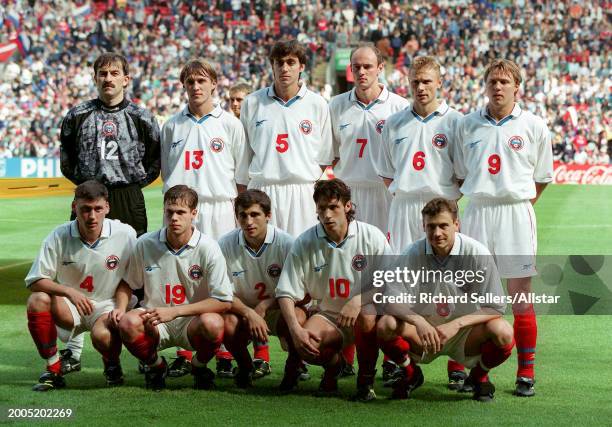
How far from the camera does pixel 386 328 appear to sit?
16.8 ft

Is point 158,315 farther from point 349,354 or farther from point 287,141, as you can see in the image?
point 287,141

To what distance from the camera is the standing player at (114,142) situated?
6293 mm

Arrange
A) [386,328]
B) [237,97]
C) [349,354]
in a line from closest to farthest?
[386,328]
[349,354]
[237,97]

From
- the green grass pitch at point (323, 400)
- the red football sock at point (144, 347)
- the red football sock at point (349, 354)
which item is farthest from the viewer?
the red football sock at point (349, 354)

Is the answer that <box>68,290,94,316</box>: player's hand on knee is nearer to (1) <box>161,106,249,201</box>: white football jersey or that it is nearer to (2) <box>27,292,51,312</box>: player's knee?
(2) <box>27,292,51,312</box>: player's knee

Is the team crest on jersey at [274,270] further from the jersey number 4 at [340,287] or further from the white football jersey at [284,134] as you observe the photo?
the white football jersey at [284,134]

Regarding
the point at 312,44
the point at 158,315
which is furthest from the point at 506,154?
the point at 312,44

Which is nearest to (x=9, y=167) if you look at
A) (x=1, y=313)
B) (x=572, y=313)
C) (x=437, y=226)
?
(x=1, y=313)

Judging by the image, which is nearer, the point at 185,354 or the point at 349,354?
the point at 349,354

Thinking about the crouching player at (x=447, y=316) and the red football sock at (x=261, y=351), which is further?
the red football sock at (x=261, y=351)

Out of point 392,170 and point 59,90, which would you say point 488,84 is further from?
point 59,90

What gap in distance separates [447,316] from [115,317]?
6.27 ft

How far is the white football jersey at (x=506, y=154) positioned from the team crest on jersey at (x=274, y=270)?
1.26m

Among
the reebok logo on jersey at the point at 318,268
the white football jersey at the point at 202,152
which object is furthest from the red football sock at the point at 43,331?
the reebok logo on jersey at the point at 318,268
